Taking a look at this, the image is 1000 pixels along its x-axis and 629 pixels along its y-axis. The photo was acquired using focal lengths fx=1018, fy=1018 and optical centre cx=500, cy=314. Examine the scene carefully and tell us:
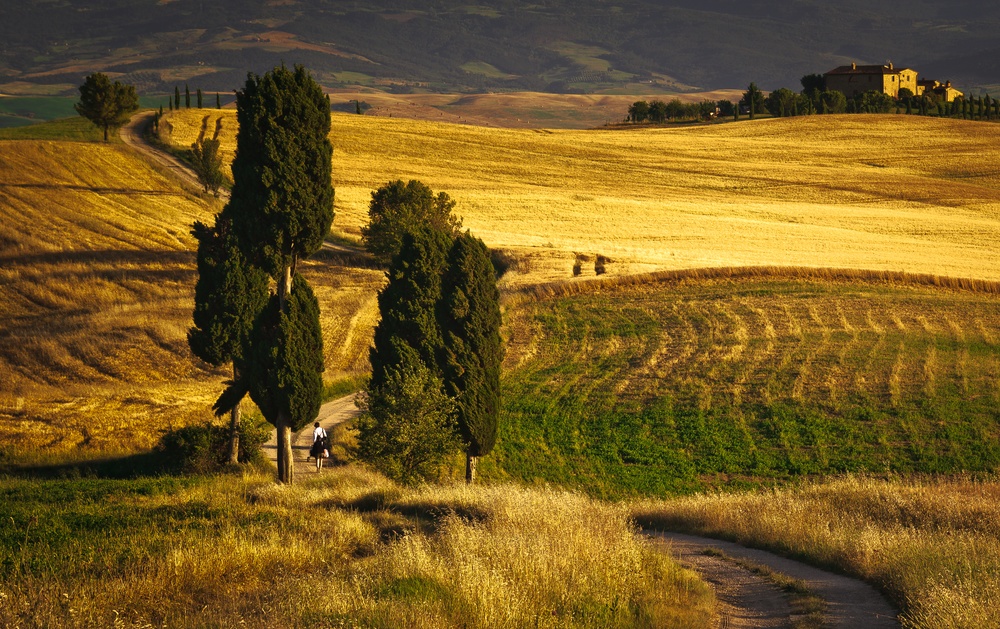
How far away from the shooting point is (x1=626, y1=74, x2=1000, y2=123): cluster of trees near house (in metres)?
168

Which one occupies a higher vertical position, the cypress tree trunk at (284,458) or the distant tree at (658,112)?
the distant tree at (658,112)

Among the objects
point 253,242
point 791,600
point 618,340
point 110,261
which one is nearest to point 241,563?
point 791,600

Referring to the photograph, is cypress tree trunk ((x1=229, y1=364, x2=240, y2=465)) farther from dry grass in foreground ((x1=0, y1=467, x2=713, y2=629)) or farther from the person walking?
dry grass in foreground ((x1=0, y1=467, x2=713, y2=629))

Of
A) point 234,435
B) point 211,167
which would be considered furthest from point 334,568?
point 211,167

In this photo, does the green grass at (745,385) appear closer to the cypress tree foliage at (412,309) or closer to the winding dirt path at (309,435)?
the cypress tree foliage at (412,309)

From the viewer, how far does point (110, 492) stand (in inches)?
941

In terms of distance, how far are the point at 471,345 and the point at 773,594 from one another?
22429 millimetres

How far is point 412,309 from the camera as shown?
38.2 m

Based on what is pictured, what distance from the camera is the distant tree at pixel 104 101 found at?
95.8 metres

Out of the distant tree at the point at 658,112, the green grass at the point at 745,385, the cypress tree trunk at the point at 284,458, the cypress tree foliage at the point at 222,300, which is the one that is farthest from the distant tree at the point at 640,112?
the cypress tree trunk at the point at 284,458

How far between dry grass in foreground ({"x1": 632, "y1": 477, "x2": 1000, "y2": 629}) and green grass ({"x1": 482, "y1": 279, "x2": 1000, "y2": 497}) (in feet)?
38.6

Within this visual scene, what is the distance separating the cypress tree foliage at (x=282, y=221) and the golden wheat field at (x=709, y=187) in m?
37.6

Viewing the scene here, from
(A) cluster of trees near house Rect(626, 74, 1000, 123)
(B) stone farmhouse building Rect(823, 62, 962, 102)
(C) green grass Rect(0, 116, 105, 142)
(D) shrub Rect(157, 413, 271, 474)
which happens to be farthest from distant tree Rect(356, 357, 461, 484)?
(B) stone farmhouse building Rect(823, 62, 962, 102)

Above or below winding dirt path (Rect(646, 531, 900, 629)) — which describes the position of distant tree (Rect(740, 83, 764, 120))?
above
